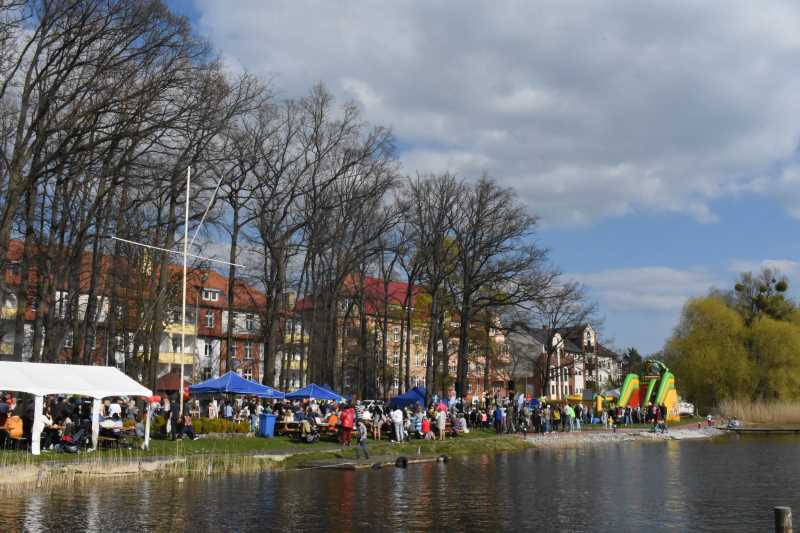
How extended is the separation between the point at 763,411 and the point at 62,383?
5671 cm

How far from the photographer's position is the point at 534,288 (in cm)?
5691

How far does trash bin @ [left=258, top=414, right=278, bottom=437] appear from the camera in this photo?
3500 cm

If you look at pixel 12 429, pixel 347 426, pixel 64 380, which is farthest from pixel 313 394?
pixel 12 429

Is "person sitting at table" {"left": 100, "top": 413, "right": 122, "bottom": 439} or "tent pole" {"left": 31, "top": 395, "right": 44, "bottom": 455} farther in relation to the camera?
"person sitting at table" {"left": 100, "top": 413, "right": 122, "bottom": 439}

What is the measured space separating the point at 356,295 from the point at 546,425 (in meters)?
18.8

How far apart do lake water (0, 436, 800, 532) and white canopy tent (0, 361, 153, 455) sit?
372cm

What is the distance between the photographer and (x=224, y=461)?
27547 mm

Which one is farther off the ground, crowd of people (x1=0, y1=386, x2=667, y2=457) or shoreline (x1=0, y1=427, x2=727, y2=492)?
crowd of people (x1=0, y1=386, x2=667, y2=457)

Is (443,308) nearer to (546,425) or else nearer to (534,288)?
(534,288)

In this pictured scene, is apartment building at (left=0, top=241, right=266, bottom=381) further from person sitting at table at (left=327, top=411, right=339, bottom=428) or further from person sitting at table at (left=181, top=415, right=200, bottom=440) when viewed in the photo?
person sitting at table at (left=327, top=411, right=339, bottom=428)

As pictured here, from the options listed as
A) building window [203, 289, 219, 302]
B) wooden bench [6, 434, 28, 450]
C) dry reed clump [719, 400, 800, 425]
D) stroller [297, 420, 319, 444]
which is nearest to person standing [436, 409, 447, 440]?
stroller [297, 420, 319, 444]

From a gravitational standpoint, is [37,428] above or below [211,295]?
below

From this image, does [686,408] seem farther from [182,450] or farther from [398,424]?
[182,450]

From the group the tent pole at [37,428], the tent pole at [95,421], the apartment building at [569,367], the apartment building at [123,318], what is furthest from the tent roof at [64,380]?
the apartment building at [569,367]
